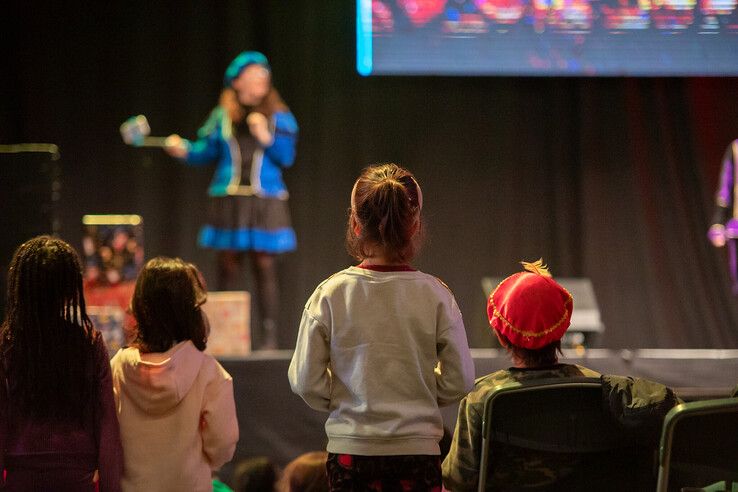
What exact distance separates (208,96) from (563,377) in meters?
4.29

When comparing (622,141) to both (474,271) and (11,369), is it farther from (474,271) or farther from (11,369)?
(11,369)

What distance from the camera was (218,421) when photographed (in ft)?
7.20

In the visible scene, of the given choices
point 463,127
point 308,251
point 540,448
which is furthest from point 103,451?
point 463,127

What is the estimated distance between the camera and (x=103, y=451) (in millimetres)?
1945

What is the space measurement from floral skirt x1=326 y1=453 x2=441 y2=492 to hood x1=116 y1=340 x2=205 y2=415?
1.59 ft

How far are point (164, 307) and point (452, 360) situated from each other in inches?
28.5

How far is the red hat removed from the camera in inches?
78.4

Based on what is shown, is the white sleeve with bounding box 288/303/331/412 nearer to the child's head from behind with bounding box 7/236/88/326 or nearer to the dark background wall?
the child's head from behind with bounding box 7/236/88/326

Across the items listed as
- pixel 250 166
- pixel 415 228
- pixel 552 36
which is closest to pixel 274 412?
pixel 250 166

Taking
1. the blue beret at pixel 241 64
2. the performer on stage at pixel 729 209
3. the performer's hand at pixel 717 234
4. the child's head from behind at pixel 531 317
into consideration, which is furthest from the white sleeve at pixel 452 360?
the performer's hand at pixel 717 234

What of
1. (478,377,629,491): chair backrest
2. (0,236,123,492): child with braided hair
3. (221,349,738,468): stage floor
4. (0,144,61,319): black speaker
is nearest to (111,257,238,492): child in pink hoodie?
(0,236,123,492): child with braided hair

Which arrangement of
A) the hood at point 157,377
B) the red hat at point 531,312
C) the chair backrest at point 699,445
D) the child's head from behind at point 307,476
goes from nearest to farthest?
the chair backrest at point 699,445
the red hat at point 531,312
the hood at point 157,377
the child's head from behind at point 307,476

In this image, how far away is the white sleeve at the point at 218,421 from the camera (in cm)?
219

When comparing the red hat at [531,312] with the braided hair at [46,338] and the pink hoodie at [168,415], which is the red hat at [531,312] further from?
the braided hair at [46,338]
